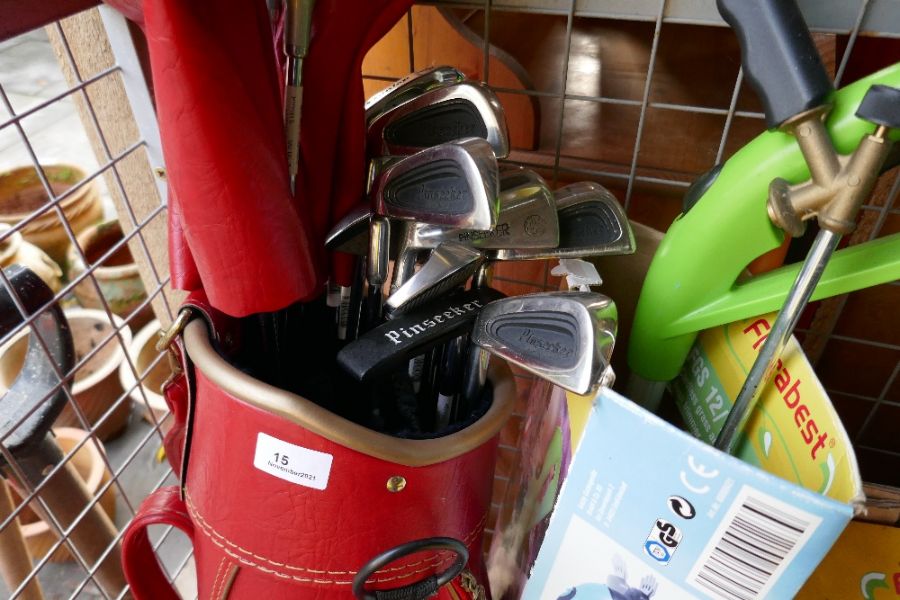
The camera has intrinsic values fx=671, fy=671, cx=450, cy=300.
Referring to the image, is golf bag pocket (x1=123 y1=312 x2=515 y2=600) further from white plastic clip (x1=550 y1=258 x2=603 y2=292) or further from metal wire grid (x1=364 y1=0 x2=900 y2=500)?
metal wire grid (x1=364 y1=0 x2=900 y2=500)

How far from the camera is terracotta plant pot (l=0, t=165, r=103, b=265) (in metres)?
1.33

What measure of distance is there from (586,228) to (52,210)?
121 cm

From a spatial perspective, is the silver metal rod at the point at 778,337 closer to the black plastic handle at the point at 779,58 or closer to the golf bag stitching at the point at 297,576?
the black plastic handle at the point at 779,58

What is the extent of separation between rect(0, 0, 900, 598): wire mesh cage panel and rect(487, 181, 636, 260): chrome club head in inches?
3.5

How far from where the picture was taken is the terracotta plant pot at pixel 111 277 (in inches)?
49.3

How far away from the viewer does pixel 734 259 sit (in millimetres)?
467

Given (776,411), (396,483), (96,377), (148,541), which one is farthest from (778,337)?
(96,377)

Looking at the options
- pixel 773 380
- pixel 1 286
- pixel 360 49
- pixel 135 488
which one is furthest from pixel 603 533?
pixel 135 488

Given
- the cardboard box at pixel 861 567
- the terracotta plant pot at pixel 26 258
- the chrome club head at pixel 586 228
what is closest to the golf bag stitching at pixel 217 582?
the chrome club head at pixel 586 228

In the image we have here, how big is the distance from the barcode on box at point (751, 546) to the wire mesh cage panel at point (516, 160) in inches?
12.7

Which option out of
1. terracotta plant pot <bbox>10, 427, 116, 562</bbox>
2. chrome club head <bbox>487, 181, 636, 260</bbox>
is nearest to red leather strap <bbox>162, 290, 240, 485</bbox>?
chrome club head <bbox>487, 181, 636, 260</bbox>

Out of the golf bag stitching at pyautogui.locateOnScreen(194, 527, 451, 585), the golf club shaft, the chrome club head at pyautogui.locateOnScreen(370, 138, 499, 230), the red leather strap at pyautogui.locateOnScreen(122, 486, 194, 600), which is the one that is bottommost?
the red leather strap at pyautogui.locateOnScreen(122, 486, 194, 600)

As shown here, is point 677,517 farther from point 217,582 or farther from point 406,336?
point 217,582

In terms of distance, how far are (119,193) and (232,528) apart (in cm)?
41
